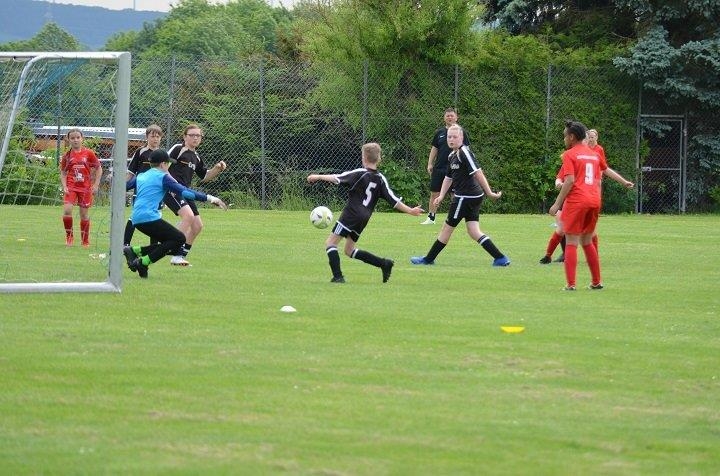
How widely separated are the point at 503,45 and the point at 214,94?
7258mm

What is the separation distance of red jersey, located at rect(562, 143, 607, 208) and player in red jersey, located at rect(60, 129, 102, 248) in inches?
282

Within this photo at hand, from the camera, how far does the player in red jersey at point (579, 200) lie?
45.8ft

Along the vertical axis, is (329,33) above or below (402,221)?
above

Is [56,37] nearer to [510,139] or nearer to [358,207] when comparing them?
[510,139]

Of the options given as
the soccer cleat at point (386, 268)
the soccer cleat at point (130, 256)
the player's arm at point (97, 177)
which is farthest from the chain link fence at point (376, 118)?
the soccer cleat at point (386, 268)

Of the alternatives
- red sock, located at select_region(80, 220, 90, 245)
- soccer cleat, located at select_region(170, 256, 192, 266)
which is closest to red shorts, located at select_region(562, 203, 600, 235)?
soccer cleat, located at select_region(170, 256, 192, 266)

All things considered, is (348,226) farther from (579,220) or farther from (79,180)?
(79,180)

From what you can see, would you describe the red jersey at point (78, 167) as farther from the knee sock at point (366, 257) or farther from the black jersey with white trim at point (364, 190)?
the knee sock at point (366, 257)

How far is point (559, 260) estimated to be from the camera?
696 inches

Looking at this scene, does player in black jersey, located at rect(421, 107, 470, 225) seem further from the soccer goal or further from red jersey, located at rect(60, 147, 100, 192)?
red jersey, located at rect(60, 147, 100, 192)

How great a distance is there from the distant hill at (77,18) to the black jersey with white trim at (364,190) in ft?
417

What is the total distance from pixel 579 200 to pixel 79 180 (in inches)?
306

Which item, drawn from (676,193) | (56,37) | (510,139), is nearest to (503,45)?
(510,139)

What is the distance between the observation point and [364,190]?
47.0 feet
